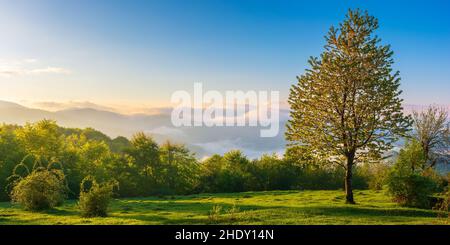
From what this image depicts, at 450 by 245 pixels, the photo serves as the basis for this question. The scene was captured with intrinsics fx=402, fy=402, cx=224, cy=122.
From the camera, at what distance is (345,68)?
4700 centimetres

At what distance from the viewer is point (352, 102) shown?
47.5 m

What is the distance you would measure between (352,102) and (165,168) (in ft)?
178

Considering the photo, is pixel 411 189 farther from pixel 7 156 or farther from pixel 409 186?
pixel 7 156

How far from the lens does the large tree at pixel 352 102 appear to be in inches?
1845

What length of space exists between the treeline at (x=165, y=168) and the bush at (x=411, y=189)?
31.2 meters

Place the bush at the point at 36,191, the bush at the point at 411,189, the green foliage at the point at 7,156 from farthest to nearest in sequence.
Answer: the green foliage at the point at 7,156 → the bush at the point at 411,189 → the bush at the point at 36,191

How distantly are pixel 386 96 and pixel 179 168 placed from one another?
191ft

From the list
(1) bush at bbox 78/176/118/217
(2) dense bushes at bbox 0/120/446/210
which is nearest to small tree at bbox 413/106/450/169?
(2) dense bushes at bbox 0/120/446/210

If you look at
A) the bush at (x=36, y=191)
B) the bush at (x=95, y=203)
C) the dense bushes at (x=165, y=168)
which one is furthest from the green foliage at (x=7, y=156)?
the bush at (x=95, y=203)

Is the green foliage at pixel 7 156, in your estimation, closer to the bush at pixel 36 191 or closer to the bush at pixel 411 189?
the bush at pixel 36 191

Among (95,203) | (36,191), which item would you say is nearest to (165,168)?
(36,191)
